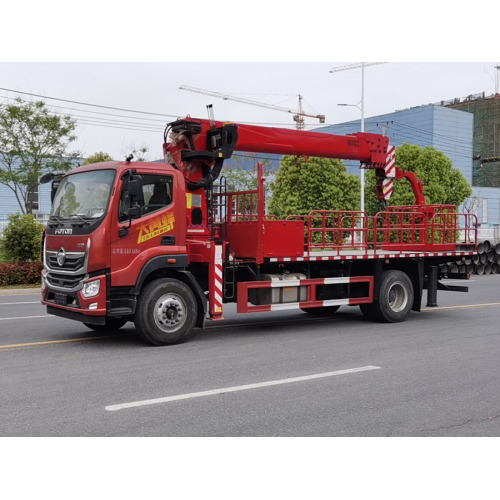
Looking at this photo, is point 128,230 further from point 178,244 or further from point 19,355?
point 19,355

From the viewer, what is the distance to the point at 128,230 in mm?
8656

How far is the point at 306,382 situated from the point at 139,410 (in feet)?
6.67

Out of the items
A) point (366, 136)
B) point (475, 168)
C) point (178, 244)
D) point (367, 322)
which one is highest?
point (475, 168)

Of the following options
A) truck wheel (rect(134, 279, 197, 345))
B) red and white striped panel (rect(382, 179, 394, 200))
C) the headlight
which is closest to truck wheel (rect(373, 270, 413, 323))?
red and white striped panel (rect(382, 179, 394, 200))

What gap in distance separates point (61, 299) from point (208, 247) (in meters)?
2.37

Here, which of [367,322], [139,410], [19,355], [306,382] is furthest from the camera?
[367,322]

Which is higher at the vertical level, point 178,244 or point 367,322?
point 178,244

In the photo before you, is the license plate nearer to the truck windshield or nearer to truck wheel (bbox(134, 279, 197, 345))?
truck wheel (bbox(134, 279, 197, 345))

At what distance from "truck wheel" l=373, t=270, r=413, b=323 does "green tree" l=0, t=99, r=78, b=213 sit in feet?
60.9

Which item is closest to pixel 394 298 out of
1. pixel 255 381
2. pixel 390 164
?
pixel 390 164

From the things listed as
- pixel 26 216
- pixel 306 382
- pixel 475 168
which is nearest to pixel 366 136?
pixel 306 382

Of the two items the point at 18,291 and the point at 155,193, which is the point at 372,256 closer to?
the point at 155,193

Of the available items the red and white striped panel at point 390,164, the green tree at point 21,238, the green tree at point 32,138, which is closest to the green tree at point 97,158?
the green tree at point 32,138

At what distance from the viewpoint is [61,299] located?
8898mm
